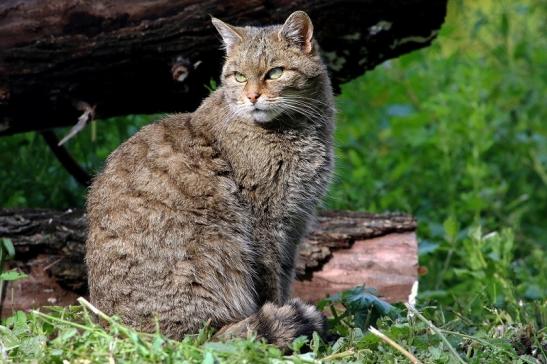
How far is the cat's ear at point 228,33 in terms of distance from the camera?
15.0 ft

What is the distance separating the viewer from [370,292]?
4.62 m

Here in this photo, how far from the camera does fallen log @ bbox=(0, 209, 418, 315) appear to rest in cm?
501

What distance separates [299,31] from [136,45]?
3.04 feet

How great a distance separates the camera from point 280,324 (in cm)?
404

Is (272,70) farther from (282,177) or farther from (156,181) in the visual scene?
(156,181)

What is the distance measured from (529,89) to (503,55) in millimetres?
369

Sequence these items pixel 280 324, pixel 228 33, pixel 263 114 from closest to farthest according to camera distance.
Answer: pixel 280 324 → pixel 263 114 → pixel 228 33

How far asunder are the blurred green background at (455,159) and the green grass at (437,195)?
1 cm

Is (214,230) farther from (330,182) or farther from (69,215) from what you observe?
(69,215)

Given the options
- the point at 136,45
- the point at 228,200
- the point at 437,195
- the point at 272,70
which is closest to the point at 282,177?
the point at 228,200

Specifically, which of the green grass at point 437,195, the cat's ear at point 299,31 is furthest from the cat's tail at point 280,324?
the cat's ear at point 299,31

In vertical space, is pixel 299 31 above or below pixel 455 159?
above

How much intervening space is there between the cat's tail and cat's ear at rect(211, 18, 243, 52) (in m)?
1.27

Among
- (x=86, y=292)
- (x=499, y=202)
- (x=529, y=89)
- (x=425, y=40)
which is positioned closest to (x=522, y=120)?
(x=529, y=89)
